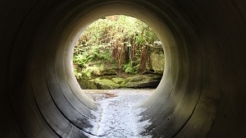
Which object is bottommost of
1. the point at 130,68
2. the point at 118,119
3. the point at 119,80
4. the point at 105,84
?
the point at 118,119

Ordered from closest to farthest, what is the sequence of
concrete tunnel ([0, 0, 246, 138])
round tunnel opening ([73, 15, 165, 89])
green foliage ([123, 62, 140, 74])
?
1. concrete tunnel ([0, 0, 246, 138])
2. round tunnel opening ([73, 15, 165, 89])
3. green foliage ([123, 62, 140, 74])

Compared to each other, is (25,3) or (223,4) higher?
(25,3)

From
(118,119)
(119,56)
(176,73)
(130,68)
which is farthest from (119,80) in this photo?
(176,73)

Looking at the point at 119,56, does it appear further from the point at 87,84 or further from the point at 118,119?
the point at 118,119

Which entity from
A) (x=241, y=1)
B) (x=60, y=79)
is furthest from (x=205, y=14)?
(x=60, y=79)

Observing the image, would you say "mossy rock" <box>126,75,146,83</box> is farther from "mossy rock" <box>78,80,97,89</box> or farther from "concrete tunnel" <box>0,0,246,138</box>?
"concrete tunnel" <box>0,0,246,138</box>

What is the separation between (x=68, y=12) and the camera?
614 cm

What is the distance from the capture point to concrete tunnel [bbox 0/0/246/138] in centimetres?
350

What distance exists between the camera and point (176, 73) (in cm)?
769

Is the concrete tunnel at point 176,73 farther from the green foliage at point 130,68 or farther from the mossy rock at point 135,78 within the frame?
the green foliage at point 130,68

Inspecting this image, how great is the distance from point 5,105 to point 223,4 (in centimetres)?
270

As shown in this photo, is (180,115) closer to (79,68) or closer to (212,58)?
(212,58)

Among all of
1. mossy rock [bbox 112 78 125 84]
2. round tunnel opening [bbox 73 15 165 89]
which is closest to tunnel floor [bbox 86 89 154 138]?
round tunnel opening [bbox 73 15 165 89]

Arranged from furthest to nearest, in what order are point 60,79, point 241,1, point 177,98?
point 60,79 → point 177,98 → point 241,1
